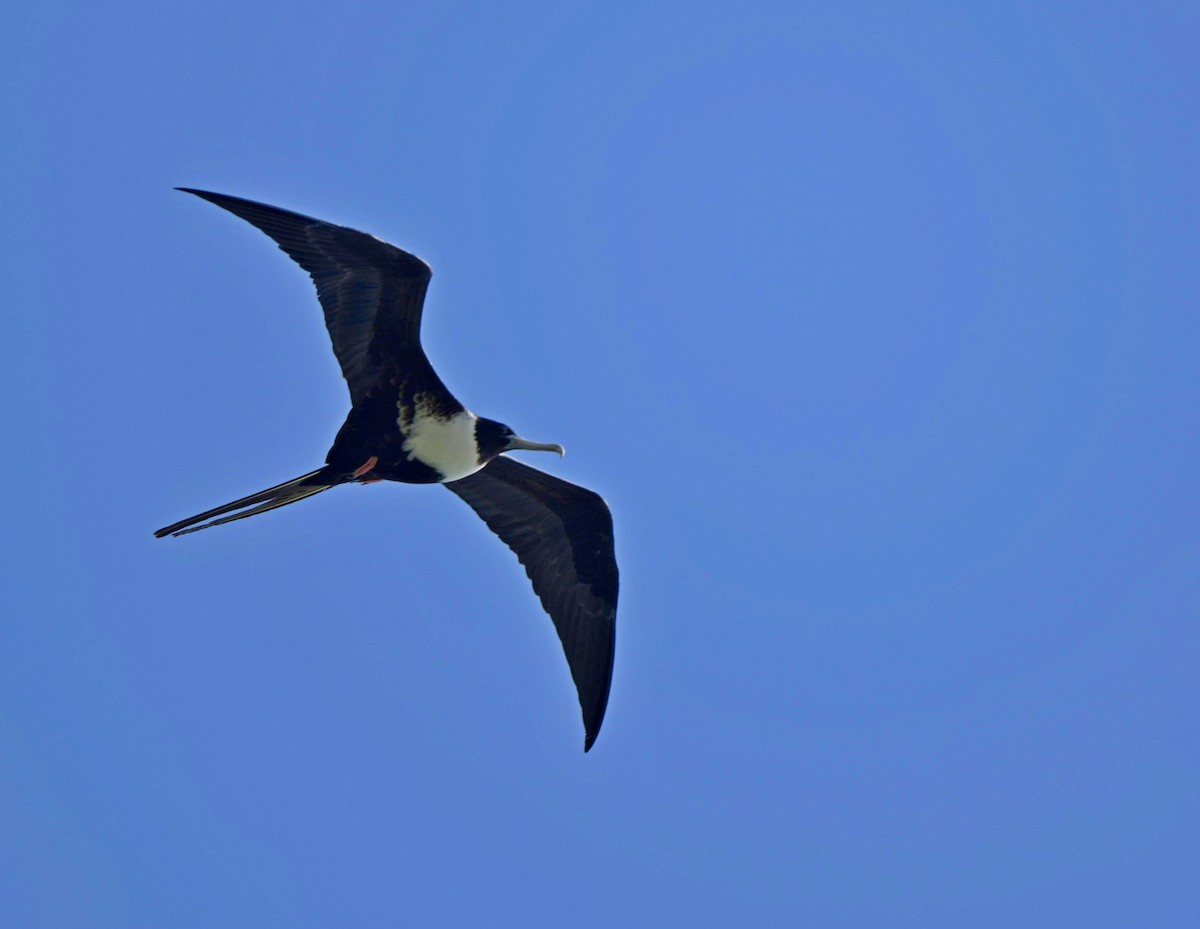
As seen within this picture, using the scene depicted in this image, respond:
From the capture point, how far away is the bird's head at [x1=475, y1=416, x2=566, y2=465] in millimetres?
7285

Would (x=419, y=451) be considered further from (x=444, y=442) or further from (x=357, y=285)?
(x=357, y=285)

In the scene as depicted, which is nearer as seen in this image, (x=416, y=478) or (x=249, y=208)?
(x=249, y=208)

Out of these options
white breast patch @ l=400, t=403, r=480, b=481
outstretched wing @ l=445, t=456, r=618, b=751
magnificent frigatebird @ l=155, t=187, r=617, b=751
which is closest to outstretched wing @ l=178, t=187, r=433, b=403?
magnificent frigatebird @ l=155, t=187, r=617, b=751

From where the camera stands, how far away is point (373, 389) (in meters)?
6.97

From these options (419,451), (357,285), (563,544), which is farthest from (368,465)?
(563,544)

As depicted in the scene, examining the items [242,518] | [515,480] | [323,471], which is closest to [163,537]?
[242,518]

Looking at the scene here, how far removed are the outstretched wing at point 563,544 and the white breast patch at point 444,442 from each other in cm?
46

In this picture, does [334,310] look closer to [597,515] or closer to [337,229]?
[337,229]

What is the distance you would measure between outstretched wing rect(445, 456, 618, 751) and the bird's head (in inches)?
10.3

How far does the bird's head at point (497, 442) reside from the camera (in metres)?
7.29

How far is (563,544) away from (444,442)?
1.02 m

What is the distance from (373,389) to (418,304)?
48cm

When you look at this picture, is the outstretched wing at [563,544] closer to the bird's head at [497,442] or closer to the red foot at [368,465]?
the bird's head at [497,442]

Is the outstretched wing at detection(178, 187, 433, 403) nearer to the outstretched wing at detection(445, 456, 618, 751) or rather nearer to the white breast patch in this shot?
the white breast patch
